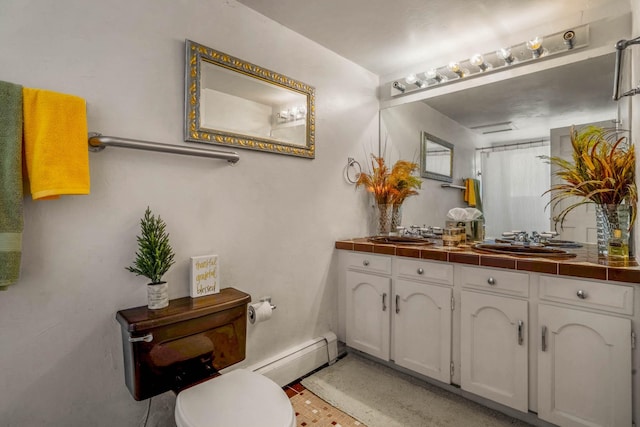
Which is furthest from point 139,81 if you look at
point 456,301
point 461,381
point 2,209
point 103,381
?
point 461,381

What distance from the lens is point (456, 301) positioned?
174 cm

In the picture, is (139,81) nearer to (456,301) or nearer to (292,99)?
(292,99)

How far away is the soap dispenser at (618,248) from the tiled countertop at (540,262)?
1.6 inches

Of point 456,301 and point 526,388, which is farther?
point 456,301

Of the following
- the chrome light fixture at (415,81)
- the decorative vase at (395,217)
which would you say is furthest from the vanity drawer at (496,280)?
the chrome light fixture at (415,81)

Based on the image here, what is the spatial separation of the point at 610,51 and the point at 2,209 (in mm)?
2727

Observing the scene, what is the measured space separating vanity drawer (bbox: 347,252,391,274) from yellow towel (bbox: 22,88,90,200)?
5.14 feet

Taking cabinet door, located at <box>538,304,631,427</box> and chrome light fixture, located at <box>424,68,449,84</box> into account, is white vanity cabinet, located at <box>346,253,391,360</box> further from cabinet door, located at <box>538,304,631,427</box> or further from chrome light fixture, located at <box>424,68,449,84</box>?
chrome light fixture, located at <box>424,68,449,84</box>

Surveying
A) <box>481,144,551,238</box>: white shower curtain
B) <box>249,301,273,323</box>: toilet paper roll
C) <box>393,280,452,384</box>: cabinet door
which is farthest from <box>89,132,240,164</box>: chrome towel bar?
<box>481,144,551,238</box>: white shower curtain

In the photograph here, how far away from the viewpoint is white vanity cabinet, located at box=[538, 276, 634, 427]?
4.26 ft

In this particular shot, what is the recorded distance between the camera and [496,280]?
1.60 meters

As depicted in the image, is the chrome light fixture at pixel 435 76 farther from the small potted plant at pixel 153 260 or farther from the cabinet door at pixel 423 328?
the small potted plant at pixel 153 260

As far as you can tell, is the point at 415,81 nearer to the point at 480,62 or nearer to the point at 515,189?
the point at 480,62

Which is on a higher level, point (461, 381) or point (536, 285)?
point (536, 285)
